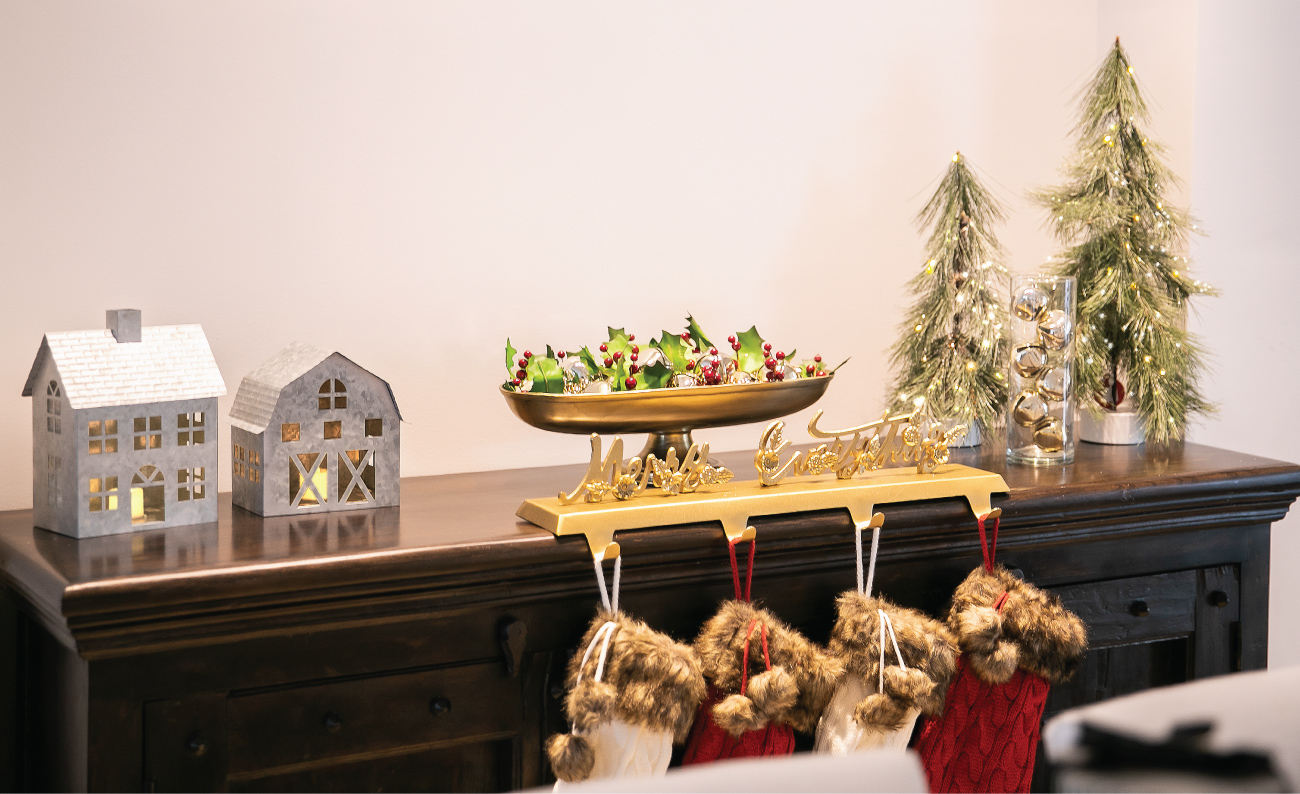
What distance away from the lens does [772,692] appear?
107 centimetres

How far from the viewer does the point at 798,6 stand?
67.4 inches

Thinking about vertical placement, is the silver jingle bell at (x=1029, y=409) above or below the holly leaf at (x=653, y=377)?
below

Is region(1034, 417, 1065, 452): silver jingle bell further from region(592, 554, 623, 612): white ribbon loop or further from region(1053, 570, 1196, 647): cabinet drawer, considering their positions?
region(592, 554, 623, 612): white ribbon loop

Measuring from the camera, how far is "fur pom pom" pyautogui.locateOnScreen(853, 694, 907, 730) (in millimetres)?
1133

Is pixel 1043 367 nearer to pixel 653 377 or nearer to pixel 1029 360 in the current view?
pixel 1029 360

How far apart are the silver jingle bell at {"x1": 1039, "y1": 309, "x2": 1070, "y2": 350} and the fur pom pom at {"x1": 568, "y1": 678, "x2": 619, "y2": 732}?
0.79 metres

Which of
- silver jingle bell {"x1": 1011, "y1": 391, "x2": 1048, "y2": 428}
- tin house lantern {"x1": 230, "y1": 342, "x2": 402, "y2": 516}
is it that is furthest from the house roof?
silver jingle bell {"x1": 1011, "y1": 391, "x2": 1048, "y2": 428}

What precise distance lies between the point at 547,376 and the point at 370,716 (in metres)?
0.41

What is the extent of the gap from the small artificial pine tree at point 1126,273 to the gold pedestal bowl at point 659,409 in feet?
1.85

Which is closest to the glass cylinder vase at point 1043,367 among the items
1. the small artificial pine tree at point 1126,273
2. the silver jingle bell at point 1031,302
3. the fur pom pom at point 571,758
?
the silver jingle bell at point 1031,302

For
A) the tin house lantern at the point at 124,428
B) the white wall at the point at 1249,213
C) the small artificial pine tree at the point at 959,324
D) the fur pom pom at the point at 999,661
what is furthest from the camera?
the white wall at the point at 1249,213

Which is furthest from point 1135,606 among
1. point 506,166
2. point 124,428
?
point 124,428

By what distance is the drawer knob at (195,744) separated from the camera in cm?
97

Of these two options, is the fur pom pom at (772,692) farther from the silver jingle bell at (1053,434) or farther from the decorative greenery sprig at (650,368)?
the silver jingle bell at (1053,434)
